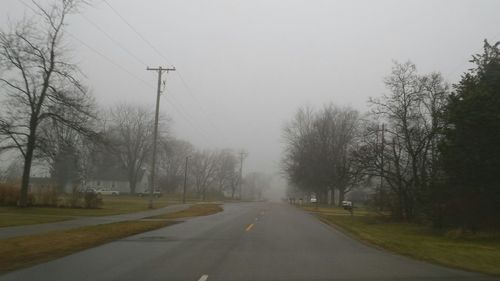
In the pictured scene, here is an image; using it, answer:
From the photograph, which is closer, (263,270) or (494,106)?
(263,270)

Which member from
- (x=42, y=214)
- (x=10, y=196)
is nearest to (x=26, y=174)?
(x=10, y=196)

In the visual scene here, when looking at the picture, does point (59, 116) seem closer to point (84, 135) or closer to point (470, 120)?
point (84, 135)

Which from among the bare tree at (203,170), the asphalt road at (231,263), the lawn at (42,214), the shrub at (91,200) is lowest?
the asphalt road at (231,263)

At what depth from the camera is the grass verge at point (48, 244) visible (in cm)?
1335

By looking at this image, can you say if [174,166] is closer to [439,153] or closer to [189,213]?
[189,213]

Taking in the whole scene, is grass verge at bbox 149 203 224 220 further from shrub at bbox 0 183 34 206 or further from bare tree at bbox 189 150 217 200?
bare tree at bbox 189 150 217 200

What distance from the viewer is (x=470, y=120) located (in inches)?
1019

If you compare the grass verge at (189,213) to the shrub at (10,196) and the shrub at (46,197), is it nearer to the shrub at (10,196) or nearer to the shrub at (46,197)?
the shrub at (46,197)

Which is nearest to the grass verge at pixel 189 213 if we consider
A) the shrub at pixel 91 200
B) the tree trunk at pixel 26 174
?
the shrub at pixel 91 200

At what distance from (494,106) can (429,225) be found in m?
8.95

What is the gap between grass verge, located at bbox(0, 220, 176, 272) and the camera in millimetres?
13347

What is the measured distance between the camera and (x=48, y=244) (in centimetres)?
1652

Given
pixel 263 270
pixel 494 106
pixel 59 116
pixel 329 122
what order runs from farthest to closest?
pixel 329 122, pixel 59 116, pixel 494 106, pixel 263 270

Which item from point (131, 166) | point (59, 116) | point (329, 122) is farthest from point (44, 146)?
point (131, 166)
